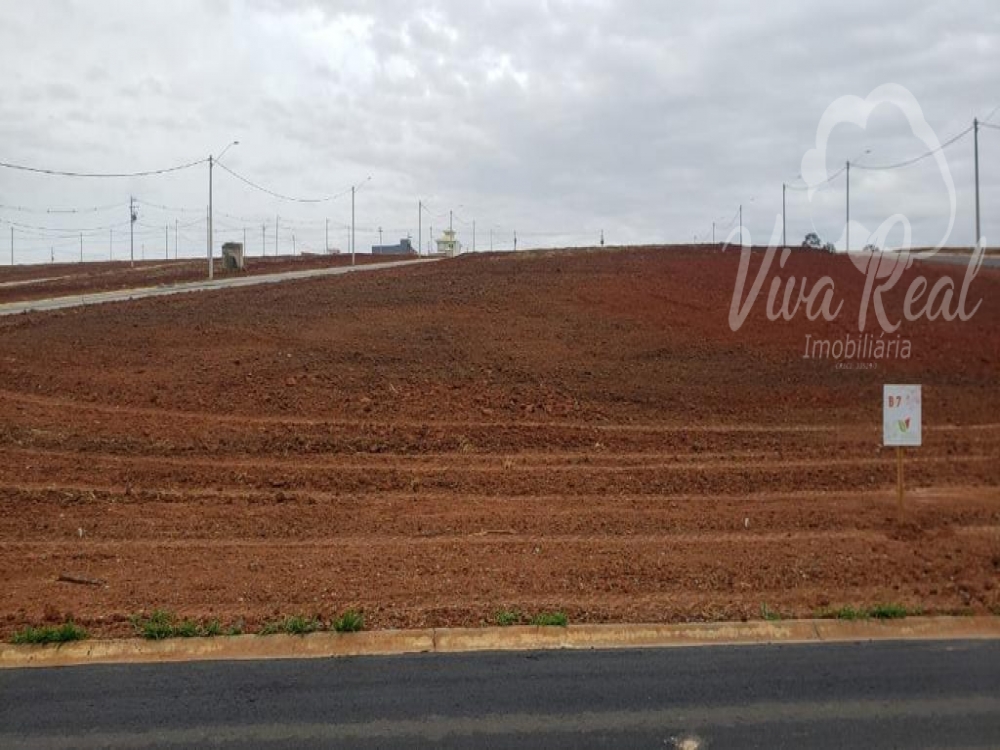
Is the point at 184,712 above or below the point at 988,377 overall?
below

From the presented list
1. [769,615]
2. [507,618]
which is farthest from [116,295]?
[769,615]

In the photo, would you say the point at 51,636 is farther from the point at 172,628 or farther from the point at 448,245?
the point at 448,245

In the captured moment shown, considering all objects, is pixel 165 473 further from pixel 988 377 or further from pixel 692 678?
pixel 988 377

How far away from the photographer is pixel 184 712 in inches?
201

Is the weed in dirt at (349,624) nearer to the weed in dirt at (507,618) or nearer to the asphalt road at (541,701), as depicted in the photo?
the asphalt road at (541,701)

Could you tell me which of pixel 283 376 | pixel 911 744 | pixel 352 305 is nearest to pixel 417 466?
pixel 283 376

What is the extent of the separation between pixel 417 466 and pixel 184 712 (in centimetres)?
708

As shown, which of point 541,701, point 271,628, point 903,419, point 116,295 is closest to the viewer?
point 541,701

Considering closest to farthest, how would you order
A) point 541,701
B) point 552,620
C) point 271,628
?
point 541,701, point 271,628, point 552,620

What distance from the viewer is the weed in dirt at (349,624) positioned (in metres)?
6.26

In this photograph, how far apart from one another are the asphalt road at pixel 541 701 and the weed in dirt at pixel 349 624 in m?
0.39

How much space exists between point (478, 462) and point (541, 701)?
7191mm

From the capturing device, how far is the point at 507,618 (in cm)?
645

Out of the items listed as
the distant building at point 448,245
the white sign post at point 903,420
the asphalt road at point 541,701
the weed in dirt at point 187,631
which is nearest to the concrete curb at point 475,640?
the weed in dirt at point 187,631
